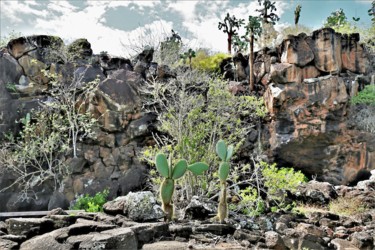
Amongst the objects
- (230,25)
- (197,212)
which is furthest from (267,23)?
(197,212)

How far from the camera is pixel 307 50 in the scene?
15742 mm

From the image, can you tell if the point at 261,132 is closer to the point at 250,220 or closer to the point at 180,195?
the point at 180,195

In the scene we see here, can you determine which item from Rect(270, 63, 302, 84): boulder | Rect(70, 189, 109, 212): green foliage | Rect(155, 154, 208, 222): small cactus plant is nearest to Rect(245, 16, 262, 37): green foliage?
Rect(270, 63, 302, 84): boulder

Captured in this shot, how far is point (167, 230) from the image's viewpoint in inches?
238

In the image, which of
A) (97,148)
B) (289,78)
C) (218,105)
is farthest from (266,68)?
(97,148)

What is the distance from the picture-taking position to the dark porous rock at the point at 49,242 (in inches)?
203

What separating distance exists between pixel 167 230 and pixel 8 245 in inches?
90.0

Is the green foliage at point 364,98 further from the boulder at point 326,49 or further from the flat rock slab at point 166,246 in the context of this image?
the flat rock slab at point 166,246

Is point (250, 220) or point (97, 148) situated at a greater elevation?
point (97, 148)

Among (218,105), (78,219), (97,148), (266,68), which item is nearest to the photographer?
(78,219)

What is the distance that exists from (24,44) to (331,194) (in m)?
12.4

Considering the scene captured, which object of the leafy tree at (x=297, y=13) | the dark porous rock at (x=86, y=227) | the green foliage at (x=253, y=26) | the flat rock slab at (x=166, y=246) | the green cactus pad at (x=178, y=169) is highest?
the leafy tree at (x=297, y=13)

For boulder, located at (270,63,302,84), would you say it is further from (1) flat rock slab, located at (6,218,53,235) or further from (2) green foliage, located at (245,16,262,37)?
(1) flat rock slab, located at (6,218,53,235)

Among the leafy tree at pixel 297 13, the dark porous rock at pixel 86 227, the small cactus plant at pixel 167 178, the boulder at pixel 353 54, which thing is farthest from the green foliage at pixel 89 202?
the leafy tree at pixel 297 13
